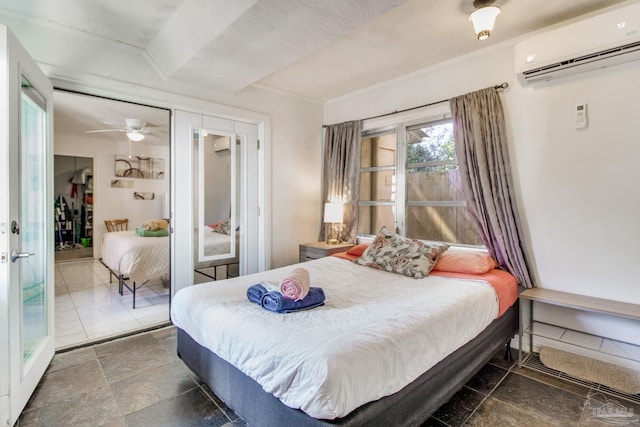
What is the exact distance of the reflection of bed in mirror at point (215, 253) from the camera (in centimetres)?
340

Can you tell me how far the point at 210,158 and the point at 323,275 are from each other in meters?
1.77

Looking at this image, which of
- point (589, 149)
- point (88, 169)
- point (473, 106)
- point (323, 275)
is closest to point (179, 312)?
point (323, 275)

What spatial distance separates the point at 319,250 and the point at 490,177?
187 centimetres

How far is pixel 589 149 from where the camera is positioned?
2432 mm

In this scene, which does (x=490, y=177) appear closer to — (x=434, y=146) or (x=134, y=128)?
(x=434, y=146)

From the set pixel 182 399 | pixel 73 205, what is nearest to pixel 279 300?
pixel 182 399

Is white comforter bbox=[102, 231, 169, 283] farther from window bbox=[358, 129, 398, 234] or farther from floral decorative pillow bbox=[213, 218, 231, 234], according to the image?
window bbox=[358, 129, 398, 234]

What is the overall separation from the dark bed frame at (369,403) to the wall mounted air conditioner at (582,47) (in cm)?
189

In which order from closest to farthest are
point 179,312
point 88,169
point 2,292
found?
point 2,292 < point 179,312 < point 88,169

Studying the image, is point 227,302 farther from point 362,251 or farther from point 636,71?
point 636,71

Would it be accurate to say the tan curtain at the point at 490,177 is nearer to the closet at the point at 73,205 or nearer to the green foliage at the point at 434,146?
the green foliage at the point at 434,146

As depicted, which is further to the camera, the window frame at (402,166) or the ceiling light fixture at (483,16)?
the window frame at (402,166)

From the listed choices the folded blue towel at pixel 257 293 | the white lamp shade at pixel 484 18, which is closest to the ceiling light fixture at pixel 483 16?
the white lamp shade at pixel 484 18

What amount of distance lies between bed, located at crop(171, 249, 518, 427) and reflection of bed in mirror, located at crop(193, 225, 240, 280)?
47.7 inches
